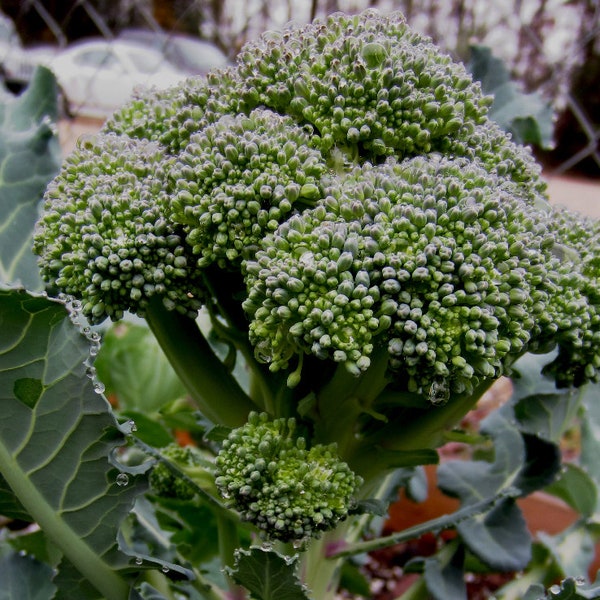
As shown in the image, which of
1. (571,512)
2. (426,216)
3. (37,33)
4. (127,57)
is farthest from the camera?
(37,33)

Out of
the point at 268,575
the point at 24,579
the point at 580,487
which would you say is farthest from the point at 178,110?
the point at 580,487

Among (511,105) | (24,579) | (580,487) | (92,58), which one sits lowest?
(92,58)

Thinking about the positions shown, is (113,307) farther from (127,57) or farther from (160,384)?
(127,57)

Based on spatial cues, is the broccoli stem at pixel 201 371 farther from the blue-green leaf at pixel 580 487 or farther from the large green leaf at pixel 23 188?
the blue-green leaf at pixel 580 487

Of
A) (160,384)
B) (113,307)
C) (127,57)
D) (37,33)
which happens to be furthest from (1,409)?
(37,33)

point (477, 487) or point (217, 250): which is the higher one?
point (217, 250)

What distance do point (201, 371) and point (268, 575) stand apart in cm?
20

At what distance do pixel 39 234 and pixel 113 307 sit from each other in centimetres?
12

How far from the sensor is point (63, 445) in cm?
59

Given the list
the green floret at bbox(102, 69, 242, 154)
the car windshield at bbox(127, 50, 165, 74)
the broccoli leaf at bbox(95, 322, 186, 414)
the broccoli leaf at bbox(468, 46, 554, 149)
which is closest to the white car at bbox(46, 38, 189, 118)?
the car windshield at bbox(127, 50, 165, 74)

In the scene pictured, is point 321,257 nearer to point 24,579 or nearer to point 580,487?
point 24,579

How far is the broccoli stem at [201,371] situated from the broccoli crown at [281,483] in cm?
10

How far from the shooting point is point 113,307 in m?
0.56

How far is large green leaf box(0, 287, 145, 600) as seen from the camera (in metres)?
0.54
